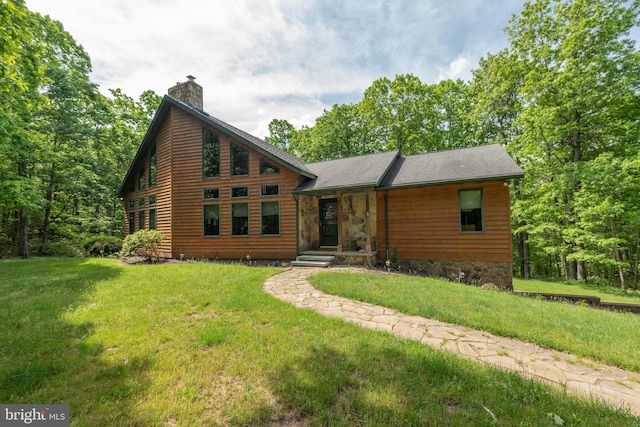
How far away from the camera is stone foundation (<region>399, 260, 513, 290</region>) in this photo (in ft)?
26.0

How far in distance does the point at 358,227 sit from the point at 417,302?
5.82 meters

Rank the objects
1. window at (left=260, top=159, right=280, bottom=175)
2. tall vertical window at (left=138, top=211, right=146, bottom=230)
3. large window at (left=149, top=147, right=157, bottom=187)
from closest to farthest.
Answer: window at (left=260, top=159, right=280, bottom=175) → large window at (left=149, top=147, right=157, bottom=187) → tall vertical window at (left=138, top=211, right=146, bottom=230)

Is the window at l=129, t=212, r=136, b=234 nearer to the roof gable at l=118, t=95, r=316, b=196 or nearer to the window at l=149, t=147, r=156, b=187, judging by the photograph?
the roof gable at l=118, t=95, r=316, b=196

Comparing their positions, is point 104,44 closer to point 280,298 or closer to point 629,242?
point 280,298

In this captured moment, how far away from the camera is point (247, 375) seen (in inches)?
101

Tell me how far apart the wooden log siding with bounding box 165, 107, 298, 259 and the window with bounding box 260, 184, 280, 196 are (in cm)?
15

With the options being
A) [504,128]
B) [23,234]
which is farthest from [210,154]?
[504,128]

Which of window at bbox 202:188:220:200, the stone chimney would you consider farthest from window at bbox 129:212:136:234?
the stone chimney

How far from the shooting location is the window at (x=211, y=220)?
36.5 feet

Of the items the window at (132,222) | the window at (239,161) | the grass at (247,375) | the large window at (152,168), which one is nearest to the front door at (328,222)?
the window at (239,161)

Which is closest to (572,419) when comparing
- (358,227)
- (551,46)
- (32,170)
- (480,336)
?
(480,336)

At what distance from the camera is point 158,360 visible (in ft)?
9.38

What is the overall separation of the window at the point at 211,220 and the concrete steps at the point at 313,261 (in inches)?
161

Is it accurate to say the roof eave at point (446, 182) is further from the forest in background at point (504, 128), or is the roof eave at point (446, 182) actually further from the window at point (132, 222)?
the window at point (132, 222)
